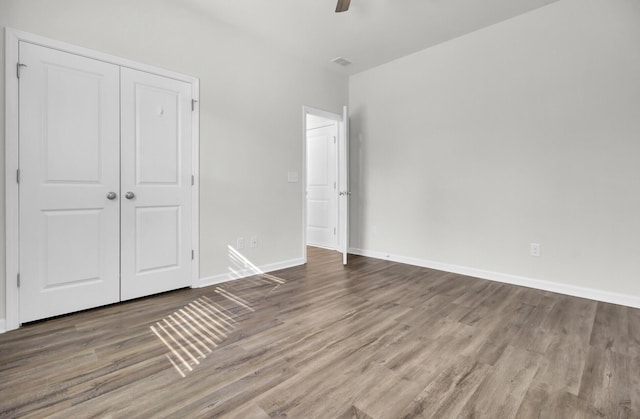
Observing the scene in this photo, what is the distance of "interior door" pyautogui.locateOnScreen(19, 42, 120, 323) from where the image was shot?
228 centimetres

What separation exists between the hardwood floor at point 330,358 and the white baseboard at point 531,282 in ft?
0.47

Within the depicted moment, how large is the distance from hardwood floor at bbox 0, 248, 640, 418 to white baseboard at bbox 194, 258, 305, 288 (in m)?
0.28

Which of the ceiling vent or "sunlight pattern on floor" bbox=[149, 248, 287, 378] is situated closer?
"sunlight pattern on floor" bbox=[149, 248, 287, 378]

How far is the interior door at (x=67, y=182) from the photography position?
89.7 inches

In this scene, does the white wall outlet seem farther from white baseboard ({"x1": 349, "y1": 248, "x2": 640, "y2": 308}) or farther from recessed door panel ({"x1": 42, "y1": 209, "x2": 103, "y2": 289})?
recessed door panel ({"x1": 42, "y1": 209, "x2": 103, "y2": 289})

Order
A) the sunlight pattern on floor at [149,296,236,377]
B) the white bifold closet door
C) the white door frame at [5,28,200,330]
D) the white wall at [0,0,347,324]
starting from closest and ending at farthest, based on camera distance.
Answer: the sunlight pattern on floor at [149,296,236,377] < the white door frame at [5,28,200,330] < the white bifold closet door < the white wall at [0,0,347,324]

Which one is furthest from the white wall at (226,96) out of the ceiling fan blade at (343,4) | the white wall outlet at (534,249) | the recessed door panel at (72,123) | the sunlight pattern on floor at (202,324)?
the white wall outlet at (534,249)

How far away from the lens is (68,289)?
8.09 feet

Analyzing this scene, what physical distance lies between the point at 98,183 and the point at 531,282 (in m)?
4.20

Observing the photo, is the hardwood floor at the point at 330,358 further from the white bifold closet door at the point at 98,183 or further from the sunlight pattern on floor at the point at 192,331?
the white bifold closet door at the point at 98,183

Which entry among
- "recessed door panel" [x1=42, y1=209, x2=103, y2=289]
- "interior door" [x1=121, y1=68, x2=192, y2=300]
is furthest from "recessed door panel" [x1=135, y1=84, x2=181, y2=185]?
"recessed door panel" [x1=42, y1=209, x2=103, y2=289]

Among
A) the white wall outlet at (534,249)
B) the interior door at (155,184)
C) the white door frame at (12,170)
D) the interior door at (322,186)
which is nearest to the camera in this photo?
the white door frame at (12,170)

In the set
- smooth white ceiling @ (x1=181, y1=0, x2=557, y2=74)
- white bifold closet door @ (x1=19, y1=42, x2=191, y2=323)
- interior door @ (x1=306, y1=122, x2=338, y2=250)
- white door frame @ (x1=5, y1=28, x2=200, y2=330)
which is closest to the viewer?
white door frame @ (x1=5, y1=28, x2=200, y2=330)

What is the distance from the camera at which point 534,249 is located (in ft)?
10.7
